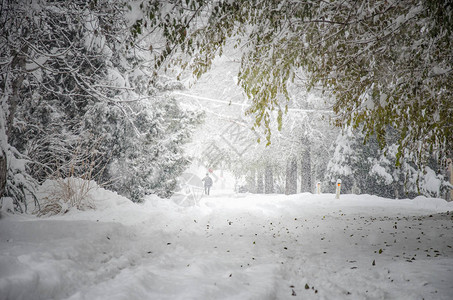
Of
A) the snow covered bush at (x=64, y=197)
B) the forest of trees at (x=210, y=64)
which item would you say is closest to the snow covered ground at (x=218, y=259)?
the snow covered bush at (x=64, y=197)

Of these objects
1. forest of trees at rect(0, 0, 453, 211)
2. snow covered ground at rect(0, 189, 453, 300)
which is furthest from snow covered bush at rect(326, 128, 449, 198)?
snow covered ground at rect(0, 189, 453, 300)

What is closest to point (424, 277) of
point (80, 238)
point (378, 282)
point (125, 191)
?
point (378, 282)

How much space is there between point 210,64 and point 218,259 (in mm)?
3399

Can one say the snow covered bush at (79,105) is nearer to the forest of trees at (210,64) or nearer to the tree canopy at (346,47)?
the forest of trees at (210,64)

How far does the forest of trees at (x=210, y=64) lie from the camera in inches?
173

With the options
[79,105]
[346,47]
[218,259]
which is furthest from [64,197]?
[346,47]

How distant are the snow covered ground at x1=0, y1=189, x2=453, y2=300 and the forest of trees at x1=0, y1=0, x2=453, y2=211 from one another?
4.39ft

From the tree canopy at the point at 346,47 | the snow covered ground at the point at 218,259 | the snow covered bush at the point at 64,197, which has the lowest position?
the snow covered ground at the point at 218,259

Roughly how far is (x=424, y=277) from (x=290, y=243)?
2.58 m

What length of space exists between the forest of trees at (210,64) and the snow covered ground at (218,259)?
1.34 metres

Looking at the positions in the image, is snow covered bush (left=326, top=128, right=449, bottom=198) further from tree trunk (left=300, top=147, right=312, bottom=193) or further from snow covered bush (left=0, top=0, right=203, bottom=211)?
snow covered bush (left=0, top=0, right=203, bottom=211)

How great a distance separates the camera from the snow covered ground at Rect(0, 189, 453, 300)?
2887mm

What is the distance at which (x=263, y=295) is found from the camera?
9.68 ft

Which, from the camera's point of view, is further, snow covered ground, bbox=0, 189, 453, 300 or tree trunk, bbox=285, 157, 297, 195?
tree trunk, bbox=285, 157, 297, 195
